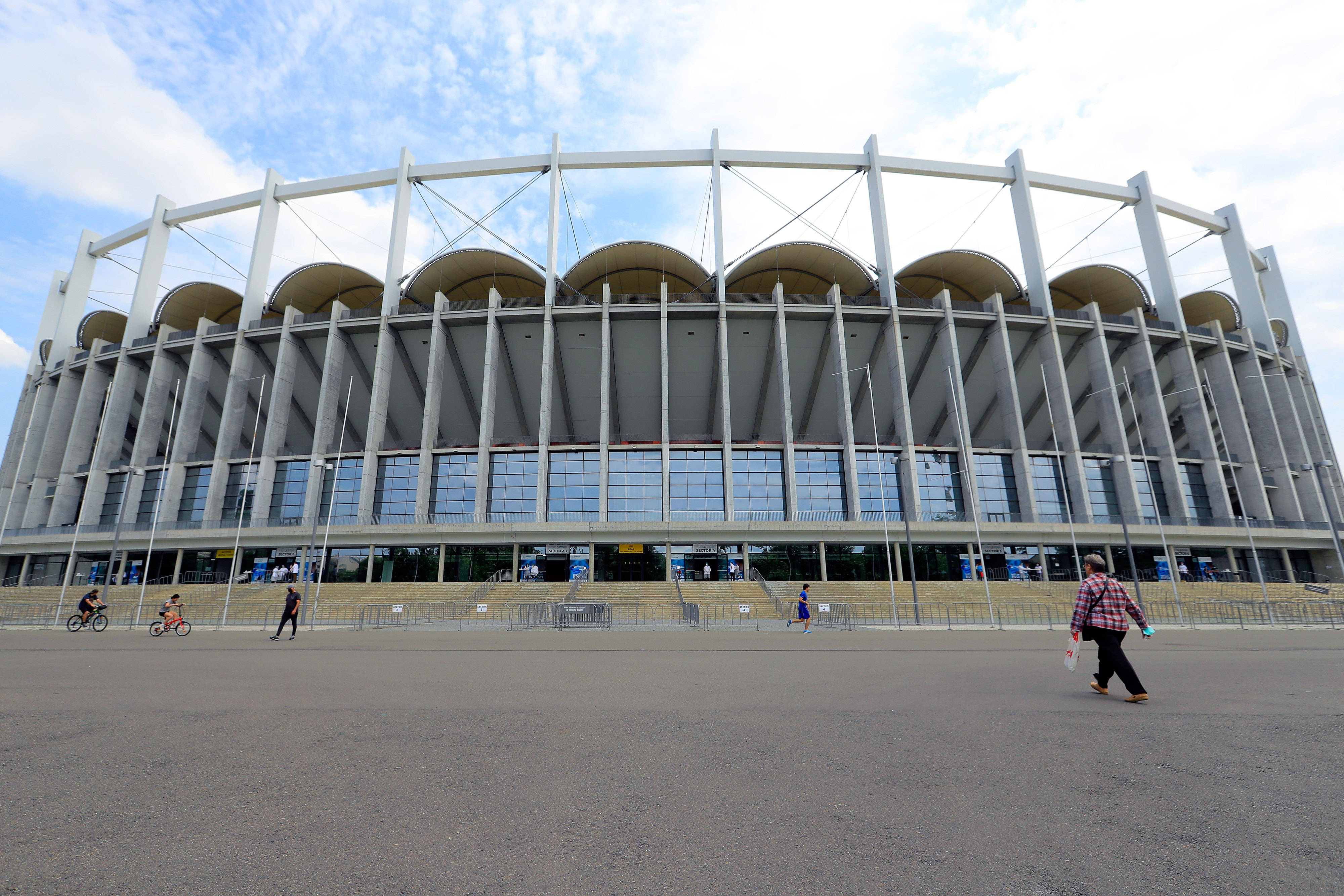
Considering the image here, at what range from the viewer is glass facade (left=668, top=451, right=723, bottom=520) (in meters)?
39.3

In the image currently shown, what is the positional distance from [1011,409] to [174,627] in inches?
1779

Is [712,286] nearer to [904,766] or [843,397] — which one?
[843,397]

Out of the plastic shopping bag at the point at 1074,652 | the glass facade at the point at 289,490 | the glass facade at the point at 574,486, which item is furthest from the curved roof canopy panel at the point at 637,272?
the plastic shopping bag at the point at 1074,652

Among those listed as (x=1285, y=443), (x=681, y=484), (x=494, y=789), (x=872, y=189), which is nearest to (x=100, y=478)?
(x=681, y=484)

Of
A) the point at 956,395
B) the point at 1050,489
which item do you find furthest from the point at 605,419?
the point at 1050,489

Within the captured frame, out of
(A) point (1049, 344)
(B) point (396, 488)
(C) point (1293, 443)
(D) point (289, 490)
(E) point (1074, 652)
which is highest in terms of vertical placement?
(A) point (1049, 344)

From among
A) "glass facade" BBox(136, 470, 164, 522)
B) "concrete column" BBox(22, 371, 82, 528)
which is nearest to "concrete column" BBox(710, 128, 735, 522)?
"glass facade" BBox(136, 470, 164, 522)

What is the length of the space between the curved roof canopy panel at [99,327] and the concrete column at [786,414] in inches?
2162

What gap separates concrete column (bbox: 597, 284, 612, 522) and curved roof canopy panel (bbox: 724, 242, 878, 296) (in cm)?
923

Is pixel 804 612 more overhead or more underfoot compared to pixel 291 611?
more underfoot

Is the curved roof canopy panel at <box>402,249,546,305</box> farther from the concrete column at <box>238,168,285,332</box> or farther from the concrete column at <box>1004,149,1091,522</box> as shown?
the concrete column at <box>1004,149,1091,522</box>

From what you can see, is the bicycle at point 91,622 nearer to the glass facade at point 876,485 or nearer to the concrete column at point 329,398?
the concrete column at point 329,398

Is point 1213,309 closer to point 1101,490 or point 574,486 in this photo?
point 1101,490

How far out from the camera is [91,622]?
20.6 m
